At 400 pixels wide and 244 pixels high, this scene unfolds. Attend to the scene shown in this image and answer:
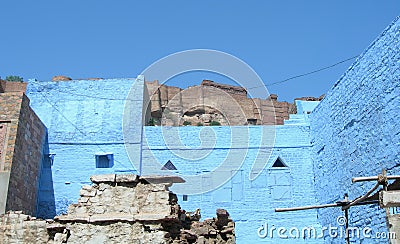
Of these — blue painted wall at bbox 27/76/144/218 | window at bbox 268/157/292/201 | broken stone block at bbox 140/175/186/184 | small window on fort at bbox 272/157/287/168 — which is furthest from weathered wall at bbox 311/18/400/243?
blue painted wall at bbox 27/76/144/218

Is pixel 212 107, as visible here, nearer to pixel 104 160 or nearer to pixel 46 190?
pixel 104 160

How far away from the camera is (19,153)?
16.4m

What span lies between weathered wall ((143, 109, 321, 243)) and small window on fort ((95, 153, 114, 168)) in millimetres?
1401

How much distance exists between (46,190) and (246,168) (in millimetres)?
8284

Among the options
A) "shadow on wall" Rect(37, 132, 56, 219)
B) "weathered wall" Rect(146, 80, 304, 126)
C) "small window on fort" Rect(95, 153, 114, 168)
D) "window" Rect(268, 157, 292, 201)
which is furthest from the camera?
"weathered wall" Rect(146, 80, 304, 126)

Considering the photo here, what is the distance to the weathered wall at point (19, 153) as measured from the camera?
15461 millimetres

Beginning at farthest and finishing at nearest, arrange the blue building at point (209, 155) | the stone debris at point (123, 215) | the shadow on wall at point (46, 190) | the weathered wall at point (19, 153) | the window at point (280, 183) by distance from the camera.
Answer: the window at point (280, 183)
the shadow on wall at point (46, 190)
the blue building at point (209, 155)
the weathered wall at point (19, 153)
the stone debris at point (123, 215)

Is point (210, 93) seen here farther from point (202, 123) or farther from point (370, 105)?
point (370, 105)

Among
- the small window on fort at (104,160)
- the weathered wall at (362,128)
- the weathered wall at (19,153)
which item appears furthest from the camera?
the small window on fort at (104,160)

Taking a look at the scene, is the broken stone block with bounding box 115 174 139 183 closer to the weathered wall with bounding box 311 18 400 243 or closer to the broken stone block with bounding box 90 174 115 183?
the broken stone block with bounding box 90 174 115 183

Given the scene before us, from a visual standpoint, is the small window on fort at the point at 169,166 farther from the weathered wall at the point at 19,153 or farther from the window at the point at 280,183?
the weathered wall at the point at 19,153

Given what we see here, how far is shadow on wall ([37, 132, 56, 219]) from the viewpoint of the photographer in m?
18.6

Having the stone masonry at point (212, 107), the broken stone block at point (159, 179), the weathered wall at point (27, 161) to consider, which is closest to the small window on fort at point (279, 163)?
the weathered wall at point (27, 161)

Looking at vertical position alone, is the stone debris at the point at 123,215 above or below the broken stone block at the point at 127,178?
below
